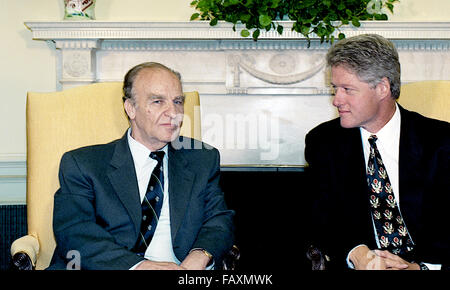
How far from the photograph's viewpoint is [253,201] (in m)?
2.75

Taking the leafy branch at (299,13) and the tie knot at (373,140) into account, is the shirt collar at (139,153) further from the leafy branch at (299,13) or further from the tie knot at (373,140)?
the leafy branch at (299,13)

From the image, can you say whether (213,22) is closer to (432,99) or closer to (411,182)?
(432,99)

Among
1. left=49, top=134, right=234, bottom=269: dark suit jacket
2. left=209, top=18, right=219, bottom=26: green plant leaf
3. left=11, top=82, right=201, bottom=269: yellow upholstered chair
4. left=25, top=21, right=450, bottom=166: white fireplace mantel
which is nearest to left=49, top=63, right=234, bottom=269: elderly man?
left=49, top=134, right=234, bottom=269: dark suit jacket

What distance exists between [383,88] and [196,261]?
0.96 meters

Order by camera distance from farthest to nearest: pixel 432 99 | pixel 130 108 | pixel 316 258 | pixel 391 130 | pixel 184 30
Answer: pixel 184 30
pixel 432 99
pixel 130 108
pixel 391 130
pixel 316 258

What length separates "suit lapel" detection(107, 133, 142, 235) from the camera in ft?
5.79

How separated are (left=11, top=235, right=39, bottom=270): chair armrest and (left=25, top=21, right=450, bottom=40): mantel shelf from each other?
136cm

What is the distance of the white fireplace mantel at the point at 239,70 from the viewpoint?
9.30 ft

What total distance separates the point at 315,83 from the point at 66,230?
5.94 feet

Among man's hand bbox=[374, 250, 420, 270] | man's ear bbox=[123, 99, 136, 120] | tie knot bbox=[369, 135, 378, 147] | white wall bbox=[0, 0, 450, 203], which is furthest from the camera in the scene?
white wall bbox=[0, 0, 450, 203]

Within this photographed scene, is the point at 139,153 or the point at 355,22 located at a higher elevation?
the point at 355,22

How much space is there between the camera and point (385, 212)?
1797 mm

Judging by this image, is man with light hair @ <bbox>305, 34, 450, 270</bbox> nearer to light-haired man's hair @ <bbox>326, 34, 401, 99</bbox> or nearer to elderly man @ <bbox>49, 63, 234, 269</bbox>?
light-haired man's hair @ <bbox>326, 34, 401, 99</bbox>

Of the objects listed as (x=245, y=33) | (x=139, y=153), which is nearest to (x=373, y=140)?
(x=139, y=153)
